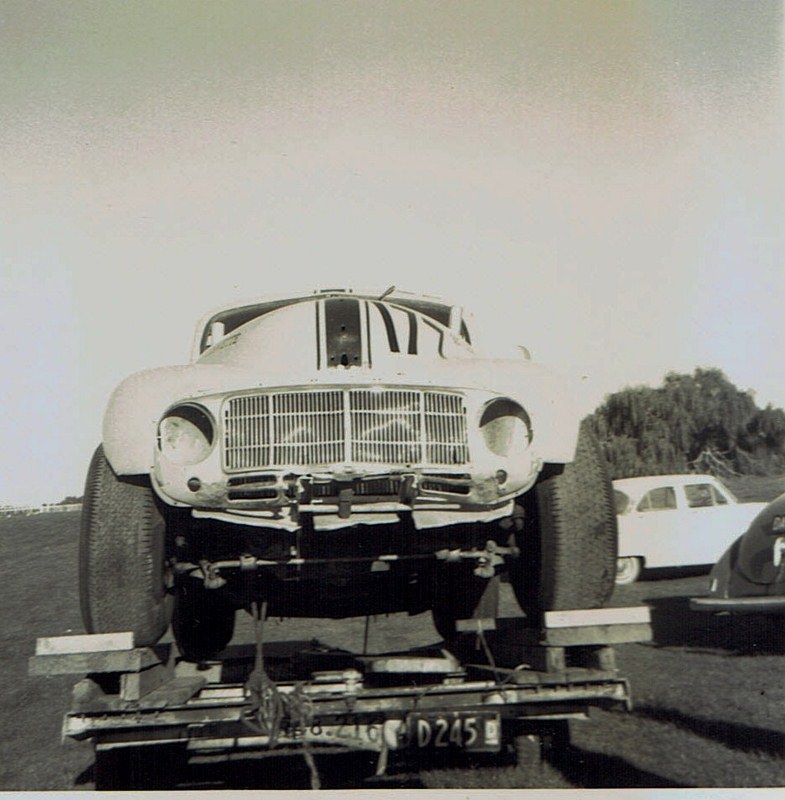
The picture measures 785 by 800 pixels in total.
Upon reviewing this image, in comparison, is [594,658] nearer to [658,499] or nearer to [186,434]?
[186,434]

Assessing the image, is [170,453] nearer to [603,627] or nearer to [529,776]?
[603,627]

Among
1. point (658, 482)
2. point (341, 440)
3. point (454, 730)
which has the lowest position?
point (454, 730)

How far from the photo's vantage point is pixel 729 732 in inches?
168

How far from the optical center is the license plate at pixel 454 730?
312 centimetres

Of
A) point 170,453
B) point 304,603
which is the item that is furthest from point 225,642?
point 170,453

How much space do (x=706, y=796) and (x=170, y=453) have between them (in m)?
2.40

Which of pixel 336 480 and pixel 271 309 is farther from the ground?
pixel 271 309

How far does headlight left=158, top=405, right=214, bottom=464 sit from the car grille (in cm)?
13

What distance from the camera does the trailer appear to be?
3.08 metres

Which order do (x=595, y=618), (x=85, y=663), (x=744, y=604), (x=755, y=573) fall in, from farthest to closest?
(x=755, y=573), (x=744, y=604), (x=595, y=618), (x=85, y=663)

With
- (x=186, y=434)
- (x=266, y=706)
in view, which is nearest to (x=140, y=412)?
(x=186, y=434)

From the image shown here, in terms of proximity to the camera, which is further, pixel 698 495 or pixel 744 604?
pixel 698 495

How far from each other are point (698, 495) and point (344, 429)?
890 centimetres

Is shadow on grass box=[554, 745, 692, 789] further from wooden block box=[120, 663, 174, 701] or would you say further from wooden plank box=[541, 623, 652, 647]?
wooden block box=[120, 663, 174, 701]
